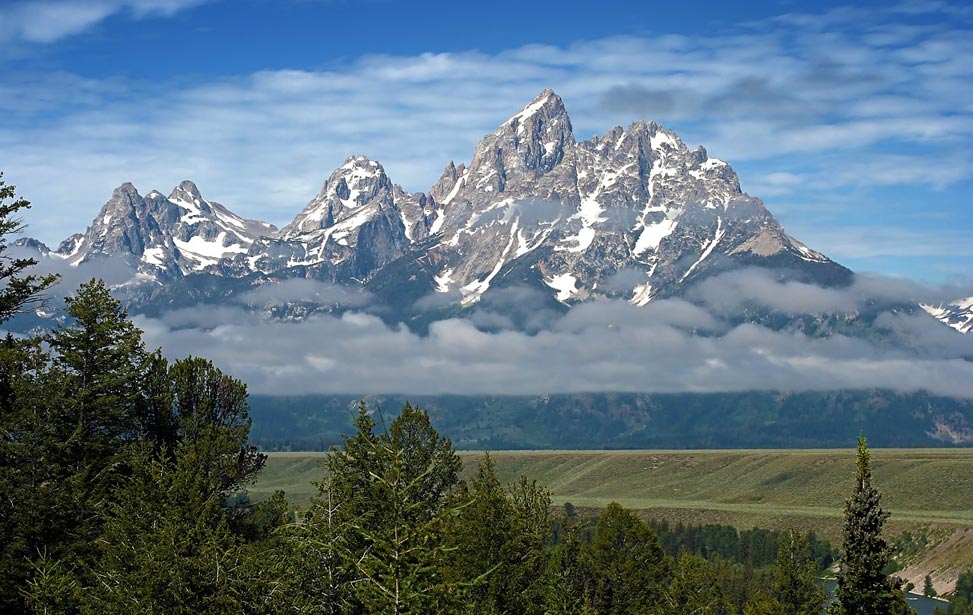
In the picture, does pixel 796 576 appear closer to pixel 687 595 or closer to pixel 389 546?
pixel 687 595

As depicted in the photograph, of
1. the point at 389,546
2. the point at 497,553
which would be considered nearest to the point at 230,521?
the point at 497,553

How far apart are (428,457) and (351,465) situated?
24417 millimetres

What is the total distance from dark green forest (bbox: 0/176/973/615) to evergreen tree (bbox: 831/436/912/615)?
93mm

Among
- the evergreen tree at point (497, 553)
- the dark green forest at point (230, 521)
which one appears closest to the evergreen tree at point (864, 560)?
the dark green forest at point (230, 521)

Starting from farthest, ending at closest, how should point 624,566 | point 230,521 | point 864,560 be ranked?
point 624,566
point 230,521
point 864,560

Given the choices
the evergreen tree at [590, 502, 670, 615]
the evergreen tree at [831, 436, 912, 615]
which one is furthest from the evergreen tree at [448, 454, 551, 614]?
the evergreen tree at [590, 502, 670, 615]

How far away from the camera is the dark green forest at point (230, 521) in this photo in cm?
3142

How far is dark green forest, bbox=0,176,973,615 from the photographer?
103 ft

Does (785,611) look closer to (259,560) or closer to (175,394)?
(175,394)

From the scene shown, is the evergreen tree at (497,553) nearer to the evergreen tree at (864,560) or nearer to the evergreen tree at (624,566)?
the evergreen tree at (864,560)

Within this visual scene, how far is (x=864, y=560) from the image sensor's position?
168ft

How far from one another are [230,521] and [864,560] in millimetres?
35494

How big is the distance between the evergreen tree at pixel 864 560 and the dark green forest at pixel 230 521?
0.30 feet

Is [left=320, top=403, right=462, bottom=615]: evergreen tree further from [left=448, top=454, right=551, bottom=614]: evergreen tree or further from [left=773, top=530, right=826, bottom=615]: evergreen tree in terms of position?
[left=773, top=530, right=826, bottom=615]: evergreen tree
